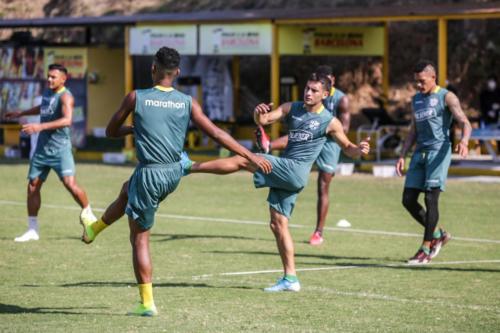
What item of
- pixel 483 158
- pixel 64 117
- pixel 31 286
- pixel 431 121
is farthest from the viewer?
pixel 483 158

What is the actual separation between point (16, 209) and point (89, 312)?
964 centimetres

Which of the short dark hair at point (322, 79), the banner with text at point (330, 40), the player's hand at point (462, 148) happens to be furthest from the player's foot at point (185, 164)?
the banner with text at point (330, 40)

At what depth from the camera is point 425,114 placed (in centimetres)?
1355

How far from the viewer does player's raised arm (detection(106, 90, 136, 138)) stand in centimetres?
953

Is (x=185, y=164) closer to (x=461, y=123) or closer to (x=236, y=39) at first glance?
(x=461, y=123)

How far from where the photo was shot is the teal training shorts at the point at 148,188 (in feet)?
31.6

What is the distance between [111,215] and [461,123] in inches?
175

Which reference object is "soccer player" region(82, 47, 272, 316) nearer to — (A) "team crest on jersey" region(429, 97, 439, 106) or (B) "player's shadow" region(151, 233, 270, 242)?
(A) "team crest on jersey" region(429, 97, 439, 106)

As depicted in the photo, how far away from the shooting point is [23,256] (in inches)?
544

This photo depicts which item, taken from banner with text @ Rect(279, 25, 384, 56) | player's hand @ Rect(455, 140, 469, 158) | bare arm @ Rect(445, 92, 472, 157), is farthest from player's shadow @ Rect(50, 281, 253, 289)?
banner with text @ Rect(279, 25, 384, 56)

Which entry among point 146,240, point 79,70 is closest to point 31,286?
point 146,240

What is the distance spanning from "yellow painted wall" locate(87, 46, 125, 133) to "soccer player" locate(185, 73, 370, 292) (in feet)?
78.6

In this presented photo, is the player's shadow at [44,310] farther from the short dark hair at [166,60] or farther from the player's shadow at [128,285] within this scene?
the short dark hair at [166,60]

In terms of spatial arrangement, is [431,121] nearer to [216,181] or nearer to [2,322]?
[2,322]
